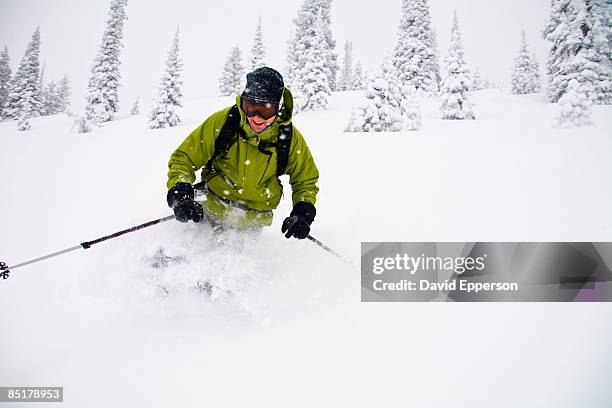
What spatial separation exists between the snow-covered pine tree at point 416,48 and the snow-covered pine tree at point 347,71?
80.4 ft

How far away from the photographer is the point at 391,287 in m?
3.78

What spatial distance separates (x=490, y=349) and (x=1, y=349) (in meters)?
4.61

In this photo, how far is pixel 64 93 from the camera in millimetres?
53625

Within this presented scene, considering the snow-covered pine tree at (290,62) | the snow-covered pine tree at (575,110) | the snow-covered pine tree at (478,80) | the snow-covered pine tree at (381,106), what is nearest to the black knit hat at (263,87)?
the snow-covered pine tree at (381,106)

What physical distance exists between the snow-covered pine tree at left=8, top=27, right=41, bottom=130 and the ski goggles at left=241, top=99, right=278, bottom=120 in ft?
131

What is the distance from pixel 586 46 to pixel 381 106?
50.2ft

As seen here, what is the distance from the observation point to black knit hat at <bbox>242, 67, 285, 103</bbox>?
121 inches

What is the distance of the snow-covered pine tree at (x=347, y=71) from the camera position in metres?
52.8

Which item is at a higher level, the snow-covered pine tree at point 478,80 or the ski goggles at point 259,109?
the snow-covered pine tree at point 478,80

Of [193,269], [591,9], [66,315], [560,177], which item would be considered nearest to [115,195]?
[66,315]

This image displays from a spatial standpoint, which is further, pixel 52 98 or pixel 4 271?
pixel 52 98

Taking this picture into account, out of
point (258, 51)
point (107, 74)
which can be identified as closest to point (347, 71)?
point (258, 51)

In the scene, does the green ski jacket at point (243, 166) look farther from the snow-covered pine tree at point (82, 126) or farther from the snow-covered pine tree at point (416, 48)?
the snow-covered pine tree at point (416, 48)

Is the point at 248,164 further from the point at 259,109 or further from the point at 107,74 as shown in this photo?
the point at 107,74
